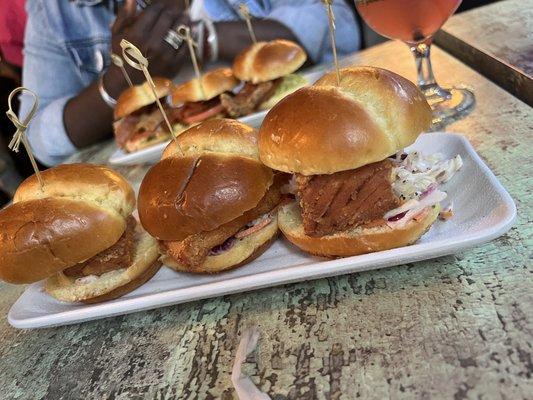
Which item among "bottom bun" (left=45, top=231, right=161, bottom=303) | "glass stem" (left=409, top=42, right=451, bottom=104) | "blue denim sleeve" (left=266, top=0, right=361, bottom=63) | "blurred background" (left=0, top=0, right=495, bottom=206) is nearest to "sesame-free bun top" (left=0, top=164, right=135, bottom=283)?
"bottom bun" (left=45, top=231, right=161, bottom=303)

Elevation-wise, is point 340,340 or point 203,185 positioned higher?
A: point 203,185

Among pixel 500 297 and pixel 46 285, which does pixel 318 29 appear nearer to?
pixel 46 285

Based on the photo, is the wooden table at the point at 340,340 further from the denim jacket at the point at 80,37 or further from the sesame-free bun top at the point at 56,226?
the denim jacket at the point at 80,37

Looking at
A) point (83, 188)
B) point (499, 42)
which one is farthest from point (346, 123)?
point (499, 42)

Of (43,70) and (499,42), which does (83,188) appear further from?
(43,70)

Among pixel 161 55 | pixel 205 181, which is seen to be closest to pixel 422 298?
pixel 205 181

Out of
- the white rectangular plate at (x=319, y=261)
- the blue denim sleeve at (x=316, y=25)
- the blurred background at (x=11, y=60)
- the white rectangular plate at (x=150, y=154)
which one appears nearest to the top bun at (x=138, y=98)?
the white rectangular plate at (x=150, y=154)
